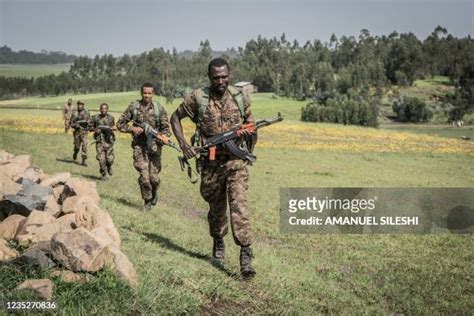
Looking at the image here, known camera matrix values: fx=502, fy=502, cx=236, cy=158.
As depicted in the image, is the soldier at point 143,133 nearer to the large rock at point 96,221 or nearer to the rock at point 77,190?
the rock at point 77,190

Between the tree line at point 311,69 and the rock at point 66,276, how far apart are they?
4920 inches

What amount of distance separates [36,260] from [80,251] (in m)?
0.50

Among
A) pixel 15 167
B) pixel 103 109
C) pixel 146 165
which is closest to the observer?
pixel 15 167

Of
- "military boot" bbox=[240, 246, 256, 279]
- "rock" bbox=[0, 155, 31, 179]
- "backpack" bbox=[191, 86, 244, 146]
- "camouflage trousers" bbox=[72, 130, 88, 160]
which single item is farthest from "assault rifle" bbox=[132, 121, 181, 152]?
"camouflage trousers" bbox=[72, 130, 88, 160]

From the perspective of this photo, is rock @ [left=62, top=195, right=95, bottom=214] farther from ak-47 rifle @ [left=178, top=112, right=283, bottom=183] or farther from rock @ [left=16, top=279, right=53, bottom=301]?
rock @ [left=16, top=279, right=53, bottom=301]

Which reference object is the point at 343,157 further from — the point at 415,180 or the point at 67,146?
the point at 67,146

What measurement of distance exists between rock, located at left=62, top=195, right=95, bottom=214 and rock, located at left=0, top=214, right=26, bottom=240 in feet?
2.56

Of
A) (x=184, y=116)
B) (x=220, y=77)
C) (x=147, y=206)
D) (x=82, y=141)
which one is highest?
(x=220, y=77)

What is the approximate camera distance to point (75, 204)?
8.15 meters

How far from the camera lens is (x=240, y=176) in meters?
7.52

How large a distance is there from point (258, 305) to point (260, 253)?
365cm

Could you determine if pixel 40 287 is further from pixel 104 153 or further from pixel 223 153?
pixel 104 153

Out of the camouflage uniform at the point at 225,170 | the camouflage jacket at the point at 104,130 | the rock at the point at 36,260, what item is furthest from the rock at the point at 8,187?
the camouflage jacket at the point at 104,130

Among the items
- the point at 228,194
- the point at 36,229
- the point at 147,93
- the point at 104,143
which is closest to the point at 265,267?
the point at 228,194
